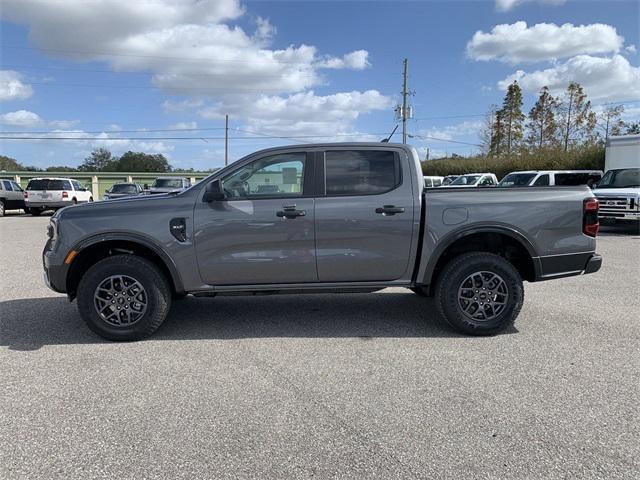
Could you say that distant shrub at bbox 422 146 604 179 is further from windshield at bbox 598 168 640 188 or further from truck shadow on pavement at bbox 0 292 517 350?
truck shadow on pavement at bbox 0 292 517 350

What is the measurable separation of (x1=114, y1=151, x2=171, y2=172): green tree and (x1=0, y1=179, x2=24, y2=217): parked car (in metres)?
65.3

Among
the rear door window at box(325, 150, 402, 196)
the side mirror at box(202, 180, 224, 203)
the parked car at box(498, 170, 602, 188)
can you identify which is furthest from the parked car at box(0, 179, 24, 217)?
the rear door window at box(325, 150, 402, 196)

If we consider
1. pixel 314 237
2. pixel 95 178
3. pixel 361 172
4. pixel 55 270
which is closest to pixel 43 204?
pixel 95 178

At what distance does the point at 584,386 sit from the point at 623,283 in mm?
4470

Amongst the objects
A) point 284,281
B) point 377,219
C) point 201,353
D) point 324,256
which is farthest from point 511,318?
point 201,353

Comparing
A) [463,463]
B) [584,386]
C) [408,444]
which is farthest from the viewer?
[584,386]

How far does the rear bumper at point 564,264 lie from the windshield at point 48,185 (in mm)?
22905

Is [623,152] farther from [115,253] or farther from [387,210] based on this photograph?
[115,253]

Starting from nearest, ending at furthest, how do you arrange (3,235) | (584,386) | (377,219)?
(584,386), (377,219), (3,235)

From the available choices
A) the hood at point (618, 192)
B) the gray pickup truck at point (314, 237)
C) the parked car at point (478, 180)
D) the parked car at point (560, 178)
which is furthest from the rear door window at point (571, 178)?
the gray pickup truck at point (314, 237)

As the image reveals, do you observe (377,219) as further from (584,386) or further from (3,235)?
(3,235)

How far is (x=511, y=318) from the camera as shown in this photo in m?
4.78

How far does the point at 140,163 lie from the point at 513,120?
67.0m

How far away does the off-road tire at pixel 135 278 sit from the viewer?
460 cm
